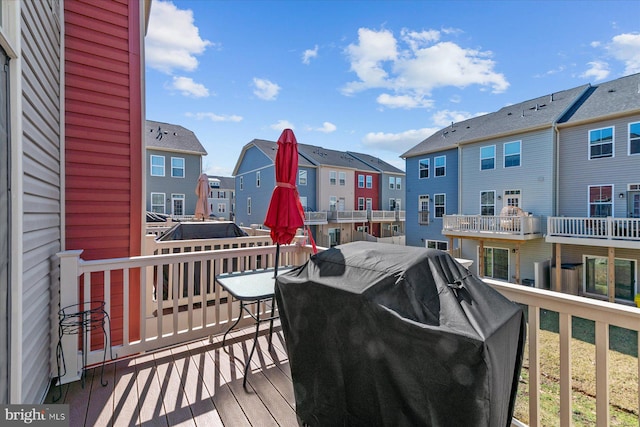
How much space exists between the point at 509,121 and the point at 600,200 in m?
4.75

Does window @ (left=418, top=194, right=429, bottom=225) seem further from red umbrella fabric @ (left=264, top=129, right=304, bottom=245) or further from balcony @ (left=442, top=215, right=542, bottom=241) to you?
red umbrella fabric @ (left=264, top=129, right=304, bottom=245)

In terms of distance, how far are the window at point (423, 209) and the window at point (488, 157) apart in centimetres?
336

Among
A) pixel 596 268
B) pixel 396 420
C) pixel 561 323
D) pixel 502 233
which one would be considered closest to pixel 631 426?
pixel 561 323

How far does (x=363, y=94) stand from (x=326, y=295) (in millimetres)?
14760

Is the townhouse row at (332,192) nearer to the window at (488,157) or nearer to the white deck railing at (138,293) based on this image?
the window at (488,157)

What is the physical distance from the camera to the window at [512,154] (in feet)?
40.2

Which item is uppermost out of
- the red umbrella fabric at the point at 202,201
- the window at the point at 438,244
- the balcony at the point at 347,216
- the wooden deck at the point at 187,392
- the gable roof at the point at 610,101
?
the gable roof at the point at 610,101

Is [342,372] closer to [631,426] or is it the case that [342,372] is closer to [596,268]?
[631,426]

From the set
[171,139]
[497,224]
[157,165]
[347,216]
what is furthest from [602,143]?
[157,165]

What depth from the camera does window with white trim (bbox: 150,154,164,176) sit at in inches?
696

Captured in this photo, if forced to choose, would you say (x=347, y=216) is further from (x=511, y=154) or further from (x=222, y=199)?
(x=222, y=199)

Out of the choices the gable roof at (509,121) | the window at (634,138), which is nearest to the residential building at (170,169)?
the gable roof at (509,121)

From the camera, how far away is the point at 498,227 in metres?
11.4

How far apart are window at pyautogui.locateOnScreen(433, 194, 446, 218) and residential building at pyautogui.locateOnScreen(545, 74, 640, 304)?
15.8ft
